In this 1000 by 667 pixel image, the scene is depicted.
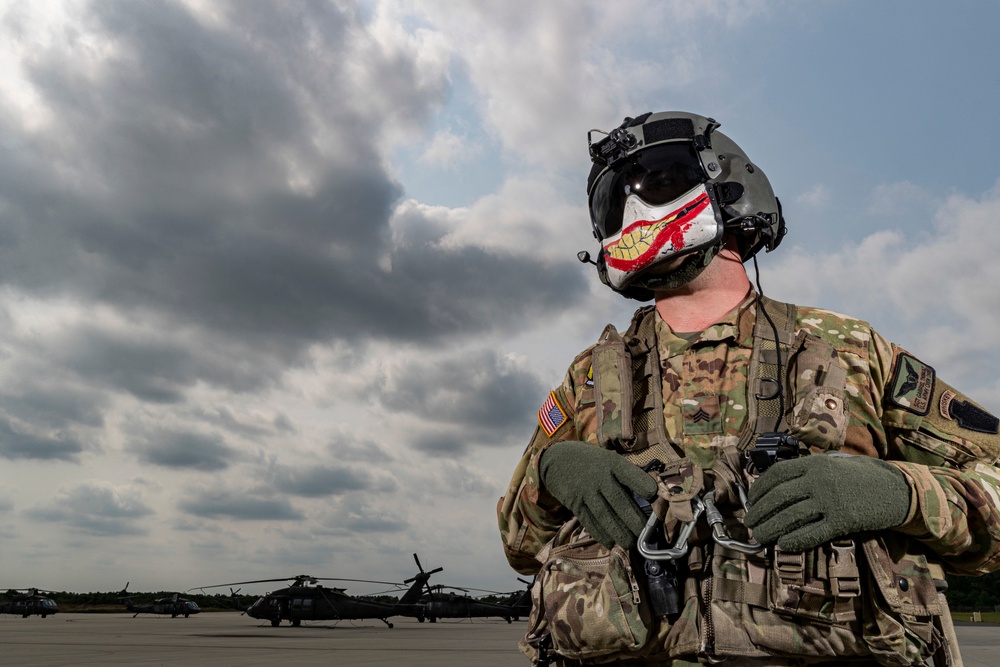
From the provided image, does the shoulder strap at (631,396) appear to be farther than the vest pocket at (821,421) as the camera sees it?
Yes

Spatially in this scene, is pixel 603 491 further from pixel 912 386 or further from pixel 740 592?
pixel 912 386

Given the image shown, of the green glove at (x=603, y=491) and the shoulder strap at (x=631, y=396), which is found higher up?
the shoulder strap at (x=631, y=396)

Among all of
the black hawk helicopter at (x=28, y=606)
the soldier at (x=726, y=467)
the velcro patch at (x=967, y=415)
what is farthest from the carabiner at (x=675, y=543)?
the black hawk helicopter at (x=28, y=606)

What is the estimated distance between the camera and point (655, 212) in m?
2.51

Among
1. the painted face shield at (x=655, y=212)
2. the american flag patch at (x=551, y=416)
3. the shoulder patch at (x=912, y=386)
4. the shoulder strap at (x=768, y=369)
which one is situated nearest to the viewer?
the shoulder strap at (x=768, y=369)

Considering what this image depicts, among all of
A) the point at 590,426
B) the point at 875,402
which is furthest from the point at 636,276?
the point at 875,402

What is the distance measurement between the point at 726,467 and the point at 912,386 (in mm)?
732

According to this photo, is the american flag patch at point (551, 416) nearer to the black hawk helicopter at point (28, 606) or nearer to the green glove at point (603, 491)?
the green glove at point (603, 491)

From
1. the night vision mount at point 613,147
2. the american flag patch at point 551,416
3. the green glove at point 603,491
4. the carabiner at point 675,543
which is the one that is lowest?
the carabiner at point 675,543

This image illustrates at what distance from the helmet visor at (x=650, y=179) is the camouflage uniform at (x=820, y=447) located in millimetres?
403

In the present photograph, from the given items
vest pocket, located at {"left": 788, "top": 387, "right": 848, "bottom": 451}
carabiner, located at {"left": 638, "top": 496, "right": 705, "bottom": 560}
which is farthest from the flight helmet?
carabiner, located at {"left": 638, "top": 496, "right": 705, "bottom": 560}

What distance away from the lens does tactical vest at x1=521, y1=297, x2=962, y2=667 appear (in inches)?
76.2

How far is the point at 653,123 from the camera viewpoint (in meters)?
2.70

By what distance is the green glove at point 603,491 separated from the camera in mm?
2080
